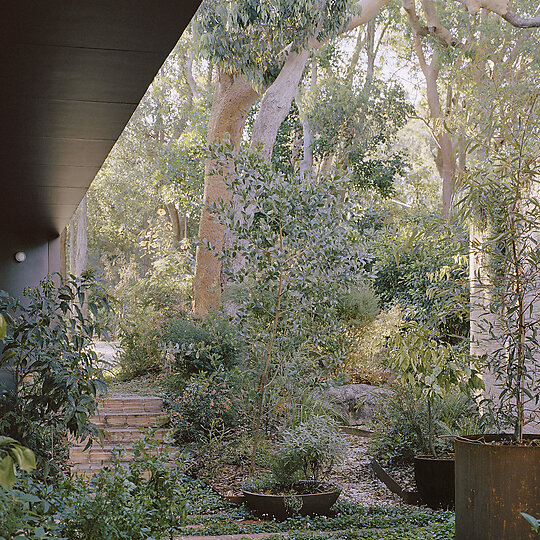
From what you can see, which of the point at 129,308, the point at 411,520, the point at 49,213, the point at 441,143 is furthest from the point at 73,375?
the point at 441,143

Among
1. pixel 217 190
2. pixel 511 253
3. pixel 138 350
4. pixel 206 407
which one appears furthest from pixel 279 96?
pixel 511 253

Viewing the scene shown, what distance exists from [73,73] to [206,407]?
19.6 ft

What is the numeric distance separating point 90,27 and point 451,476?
5.36m

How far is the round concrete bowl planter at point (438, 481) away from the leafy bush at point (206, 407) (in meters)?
2.50

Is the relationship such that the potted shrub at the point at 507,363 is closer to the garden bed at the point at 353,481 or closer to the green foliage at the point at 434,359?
the green foliage at the point at 434,359

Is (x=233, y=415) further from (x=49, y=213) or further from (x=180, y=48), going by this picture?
(x=180, y=48)

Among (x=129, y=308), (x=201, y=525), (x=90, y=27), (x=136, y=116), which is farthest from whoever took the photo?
(x=136, y=116)

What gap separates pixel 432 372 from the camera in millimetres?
4492

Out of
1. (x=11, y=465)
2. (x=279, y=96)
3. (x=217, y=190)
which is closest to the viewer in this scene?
(x=11, y=465)

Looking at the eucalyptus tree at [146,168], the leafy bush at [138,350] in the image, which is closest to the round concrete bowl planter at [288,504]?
the leafy bush at [138,350]

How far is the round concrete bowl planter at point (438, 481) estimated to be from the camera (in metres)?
6.05

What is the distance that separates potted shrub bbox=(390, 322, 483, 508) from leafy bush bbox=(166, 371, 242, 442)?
2526mm

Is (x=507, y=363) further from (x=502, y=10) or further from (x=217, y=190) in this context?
(x=502, y=10)

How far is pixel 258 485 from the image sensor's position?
5.91m
